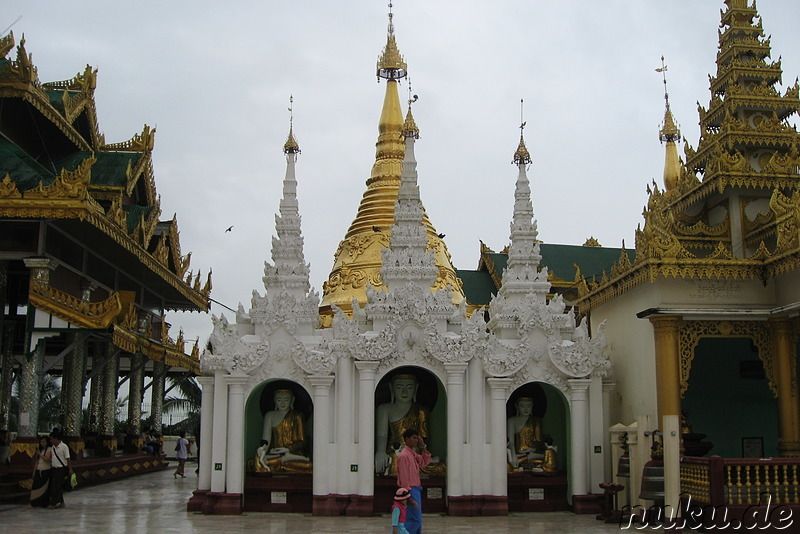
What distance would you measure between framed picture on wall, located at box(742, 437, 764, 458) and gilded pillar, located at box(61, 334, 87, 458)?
14.3 meters

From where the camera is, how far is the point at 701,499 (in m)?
12.3

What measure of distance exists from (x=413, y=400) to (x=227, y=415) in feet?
10.4

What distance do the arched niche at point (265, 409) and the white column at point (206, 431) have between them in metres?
0.83

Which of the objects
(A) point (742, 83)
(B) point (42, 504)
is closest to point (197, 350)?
(B) point (42, 504)

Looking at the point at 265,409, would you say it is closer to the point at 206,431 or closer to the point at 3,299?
the point at 206,431

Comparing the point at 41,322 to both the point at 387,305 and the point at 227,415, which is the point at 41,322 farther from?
the point at 387,305

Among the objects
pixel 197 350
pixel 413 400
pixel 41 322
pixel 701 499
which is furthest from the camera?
pixel 197 350

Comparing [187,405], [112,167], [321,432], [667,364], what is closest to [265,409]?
[321,432]

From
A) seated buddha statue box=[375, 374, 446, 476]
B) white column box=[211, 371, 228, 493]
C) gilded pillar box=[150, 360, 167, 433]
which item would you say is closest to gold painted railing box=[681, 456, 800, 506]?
seated buddha statue box=[375, 374, 446, 476]

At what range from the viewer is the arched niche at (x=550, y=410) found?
53.6 feet

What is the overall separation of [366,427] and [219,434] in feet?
7.84

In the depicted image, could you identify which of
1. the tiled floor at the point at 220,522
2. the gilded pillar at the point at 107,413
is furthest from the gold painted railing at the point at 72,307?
the gilded pillar at the point at 107,413

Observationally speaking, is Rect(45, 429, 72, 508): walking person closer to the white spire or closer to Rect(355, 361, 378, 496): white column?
Rect(355, 361, 378, 496): white column

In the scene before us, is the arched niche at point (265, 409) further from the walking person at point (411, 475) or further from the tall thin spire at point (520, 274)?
the walking person at point (411, 475)
